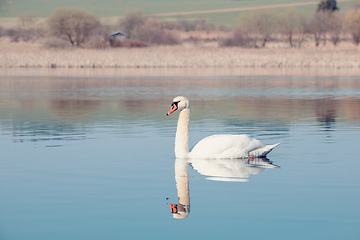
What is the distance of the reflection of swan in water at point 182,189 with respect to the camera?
8046 millimetres

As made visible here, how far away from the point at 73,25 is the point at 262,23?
3484cm

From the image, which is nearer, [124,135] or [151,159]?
[151,159]

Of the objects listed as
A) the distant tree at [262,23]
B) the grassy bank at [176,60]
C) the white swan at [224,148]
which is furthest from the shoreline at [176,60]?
the distant tree at [262,23]

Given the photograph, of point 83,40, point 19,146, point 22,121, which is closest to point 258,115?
point 22,121

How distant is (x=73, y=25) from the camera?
8756 centimetres

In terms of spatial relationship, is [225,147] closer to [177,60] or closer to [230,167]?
[230,167]

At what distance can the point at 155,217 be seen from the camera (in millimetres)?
7820

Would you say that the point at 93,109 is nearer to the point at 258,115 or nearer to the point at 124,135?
the point at 258,115

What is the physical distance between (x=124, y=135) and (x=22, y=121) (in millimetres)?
4849

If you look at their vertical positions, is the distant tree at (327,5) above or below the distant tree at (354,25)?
above

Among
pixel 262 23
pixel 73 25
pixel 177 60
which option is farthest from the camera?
pixel 262 23

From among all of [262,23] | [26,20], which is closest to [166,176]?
[262,23]

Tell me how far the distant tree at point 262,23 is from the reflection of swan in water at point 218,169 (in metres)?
93.4

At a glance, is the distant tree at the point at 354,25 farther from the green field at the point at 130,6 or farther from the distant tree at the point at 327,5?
the green field at the point at 130,6
